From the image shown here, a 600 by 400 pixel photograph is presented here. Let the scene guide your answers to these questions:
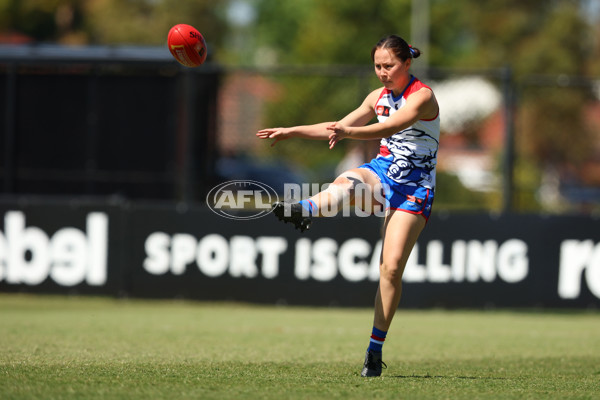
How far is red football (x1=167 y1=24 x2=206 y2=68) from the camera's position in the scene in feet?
23.8

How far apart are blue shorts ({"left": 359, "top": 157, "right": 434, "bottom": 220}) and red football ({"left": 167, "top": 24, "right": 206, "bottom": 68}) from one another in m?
1.86

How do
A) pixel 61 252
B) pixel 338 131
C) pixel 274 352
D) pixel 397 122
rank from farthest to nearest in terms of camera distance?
pixel 61 252 < pixel 274 352 < pixel 397 122 < pixel 338 131

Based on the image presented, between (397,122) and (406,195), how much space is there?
0.68m

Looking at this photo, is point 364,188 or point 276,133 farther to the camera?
point 364,188

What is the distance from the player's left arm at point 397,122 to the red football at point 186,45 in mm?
1563

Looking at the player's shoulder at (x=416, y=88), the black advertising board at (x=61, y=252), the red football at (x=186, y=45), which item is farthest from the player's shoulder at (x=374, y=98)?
the black advertising board at (x=61, y=252)

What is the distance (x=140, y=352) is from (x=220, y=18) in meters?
32.5

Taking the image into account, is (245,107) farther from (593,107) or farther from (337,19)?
(337,19)

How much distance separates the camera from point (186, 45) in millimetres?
7254

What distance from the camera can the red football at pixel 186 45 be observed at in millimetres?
7250

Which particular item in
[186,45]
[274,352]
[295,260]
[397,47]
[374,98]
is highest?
[186,45]

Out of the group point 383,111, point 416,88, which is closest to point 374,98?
point 383,111

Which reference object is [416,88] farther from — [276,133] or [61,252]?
[61,252]

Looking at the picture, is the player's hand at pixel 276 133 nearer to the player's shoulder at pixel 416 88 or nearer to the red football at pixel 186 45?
the player's shoulder at pixel 416 88
